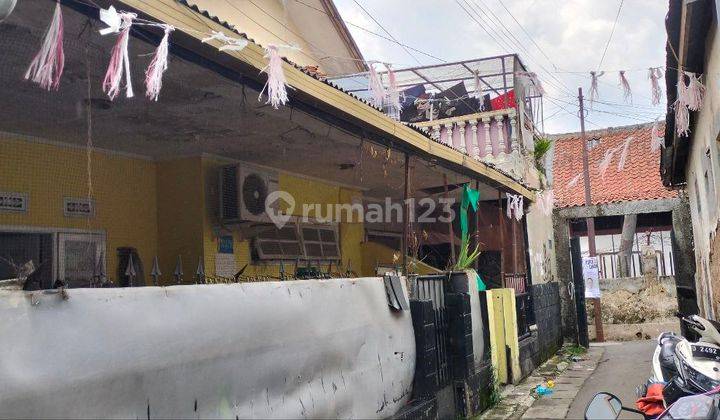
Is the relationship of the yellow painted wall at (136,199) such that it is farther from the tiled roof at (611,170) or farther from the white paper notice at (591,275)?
the tiled roof at (611,170)

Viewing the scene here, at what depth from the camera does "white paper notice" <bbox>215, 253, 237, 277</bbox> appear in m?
8.62

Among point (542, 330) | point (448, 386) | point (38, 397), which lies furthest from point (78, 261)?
point (542, 330)

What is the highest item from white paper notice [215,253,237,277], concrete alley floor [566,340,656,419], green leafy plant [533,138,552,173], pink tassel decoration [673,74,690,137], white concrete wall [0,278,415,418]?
green leafy plant [533,138,552,173]

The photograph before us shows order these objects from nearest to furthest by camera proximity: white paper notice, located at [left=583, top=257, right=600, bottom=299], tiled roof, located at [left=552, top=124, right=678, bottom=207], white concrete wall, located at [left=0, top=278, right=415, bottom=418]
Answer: white concrete wall, located at [left=0, top=278, right=415, bottom=418] < white paper notice, located at [left=583, top=257, right=600, bottom=299] < tiled roof, located at [left=552, top=124, right=678, bottom=207]

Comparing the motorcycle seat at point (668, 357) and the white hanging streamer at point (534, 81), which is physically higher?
the white hanging streamer at point (534, 81)

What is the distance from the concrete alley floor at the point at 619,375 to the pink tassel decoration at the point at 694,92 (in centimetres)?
381

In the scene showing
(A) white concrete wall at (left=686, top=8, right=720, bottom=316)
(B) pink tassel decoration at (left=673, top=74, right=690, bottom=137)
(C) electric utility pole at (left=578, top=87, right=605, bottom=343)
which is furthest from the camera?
(C) electric utility pole at (left=578, top=87, right=605, bottom=343)

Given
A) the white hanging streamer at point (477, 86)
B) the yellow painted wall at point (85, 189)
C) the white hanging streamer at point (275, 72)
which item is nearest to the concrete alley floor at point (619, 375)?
the white hanging streamer at point (275, 72)

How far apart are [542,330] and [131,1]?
10580 millimetres

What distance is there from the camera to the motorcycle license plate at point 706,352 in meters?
5.12

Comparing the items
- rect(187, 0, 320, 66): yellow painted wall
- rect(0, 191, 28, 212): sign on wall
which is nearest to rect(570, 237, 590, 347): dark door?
rect(187, 0, 320, 66): yellow painted wall

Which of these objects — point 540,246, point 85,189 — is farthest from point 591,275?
point 85,189

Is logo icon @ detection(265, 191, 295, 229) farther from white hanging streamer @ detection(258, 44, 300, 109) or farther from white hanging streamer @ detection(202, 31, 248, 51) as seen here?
white hanging streamer @ detection(202, 31, 248, 51)

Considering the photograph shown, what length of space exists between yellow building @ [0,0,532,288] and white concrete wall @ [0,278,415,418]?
166 cm
